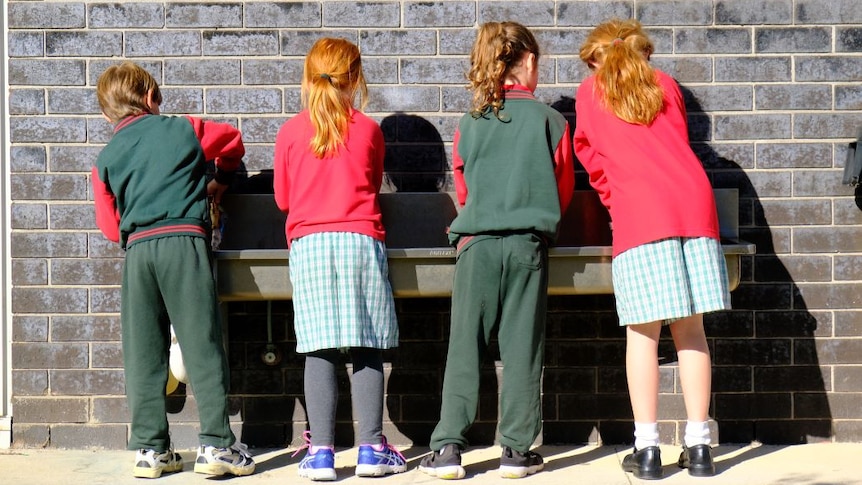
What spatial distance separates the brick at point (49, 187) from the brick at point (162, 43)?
0.60 m

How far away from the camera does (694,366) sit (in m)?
4.18

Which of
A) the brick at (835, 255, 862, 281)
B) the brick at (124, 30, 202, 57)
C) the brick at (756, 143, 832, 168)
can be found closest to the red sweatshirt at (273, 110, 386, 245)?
the brick at (124, 30, 202, 57)

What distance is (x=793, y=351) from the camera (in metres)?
4.82

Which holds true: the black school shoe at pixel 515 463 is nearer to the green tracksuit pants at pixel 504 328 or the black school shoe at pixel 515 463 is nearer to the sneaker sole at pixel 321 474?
the green tracksuit pants at pixel 504 328

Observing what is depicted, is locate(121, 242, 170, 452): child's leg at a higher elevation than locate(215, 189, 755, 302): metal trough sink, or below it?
below

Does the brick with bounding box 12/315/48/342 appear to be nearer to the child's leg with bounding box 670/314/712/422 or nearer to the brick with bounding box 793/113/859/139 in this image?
the child's leg with bounding box 670/314/712/422

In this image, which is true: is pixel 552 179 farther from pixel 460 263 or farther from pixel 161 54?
pixel 161 54

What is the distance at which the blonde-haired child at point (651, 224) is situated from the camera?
13.2 ft

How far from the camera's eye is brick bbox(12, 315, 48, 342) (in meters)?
4.79

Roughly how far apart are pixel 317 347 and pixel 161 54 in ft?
5.10

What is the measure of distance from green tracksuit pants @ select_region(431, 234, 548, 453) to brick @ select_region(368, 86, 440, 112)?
87cm

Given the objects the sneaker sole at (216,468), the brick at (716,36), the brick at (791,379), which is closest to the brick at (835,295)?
the brick at (791,379)

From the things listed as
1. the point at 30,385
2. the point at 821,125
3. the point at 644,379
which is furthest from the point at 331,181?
the point at 821,125

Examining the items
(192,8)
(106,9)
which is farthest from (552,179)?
(106,9)
